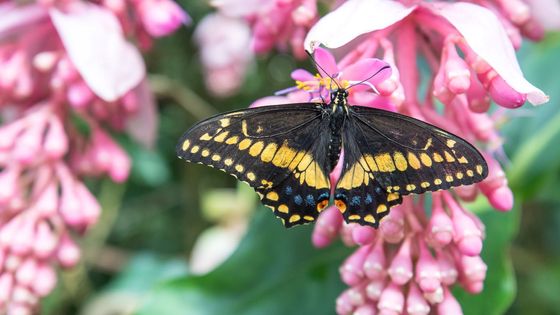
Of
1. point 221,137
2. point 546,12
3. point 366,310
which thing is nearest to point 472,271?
point 366,310

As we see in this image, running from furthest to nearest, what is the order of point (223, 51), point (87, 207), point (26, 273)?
point (223, 51), point (87, 207), point (26, 273)

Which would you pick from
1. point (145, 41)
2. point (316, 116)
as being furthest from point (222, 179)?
point (316, 116)

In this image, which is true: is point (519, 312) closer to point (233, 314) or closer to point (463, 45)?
point (233, 314)

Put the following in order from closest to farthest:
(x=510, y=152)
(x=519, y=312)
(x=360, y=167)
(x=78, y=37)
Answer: (x=360, y=167)
(x=78, y=37)
(x=510, y=152)
(x=519, y=312)

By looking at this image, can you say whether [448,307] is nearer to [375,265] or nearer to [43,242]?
[375,265]

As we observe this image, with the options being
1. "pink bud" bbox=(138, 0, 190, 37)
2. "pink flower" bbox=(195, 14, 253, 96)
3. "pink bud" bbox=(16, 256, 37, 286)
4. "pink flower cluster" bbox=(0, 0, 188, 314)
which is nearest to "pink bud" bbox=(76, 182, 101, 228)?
"pink flower cluster" bbox=(0, 0, 188, 314)

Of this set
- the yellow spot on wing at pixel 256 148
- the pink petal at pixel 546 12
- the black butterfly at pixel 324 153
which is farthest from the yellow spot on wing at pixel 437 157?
the pink petal at pixel 546 12

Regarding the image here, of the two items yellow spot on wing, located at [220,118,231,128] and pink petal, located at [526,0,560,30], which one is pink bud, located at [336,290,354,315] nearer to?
yellow spot on wing, located at [220,118,231,128]
